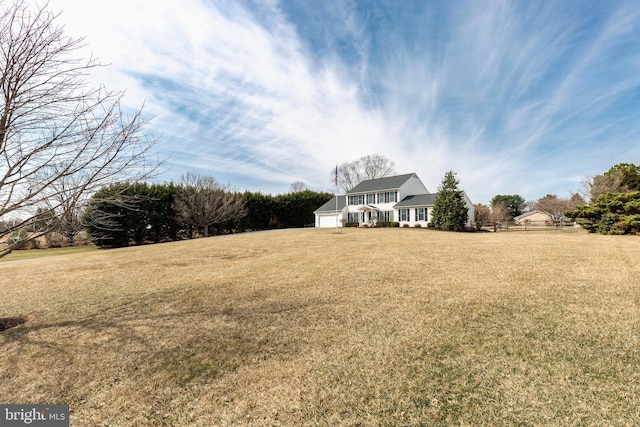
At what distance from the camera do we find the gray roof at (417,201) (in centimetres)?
2832

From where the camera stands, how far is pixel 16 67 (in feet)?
12.0

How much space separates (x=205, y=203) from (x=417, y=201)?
77.6 feet

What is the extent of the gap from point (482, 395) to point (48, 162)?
6437mm

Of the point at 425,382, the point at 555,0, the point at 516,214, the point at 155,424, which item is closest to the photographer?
the point at 155,424

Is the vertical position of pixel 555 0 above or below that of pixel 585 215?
above

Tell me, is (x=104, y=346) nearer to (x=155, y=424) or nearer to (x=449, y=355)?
(x=155, y=424)

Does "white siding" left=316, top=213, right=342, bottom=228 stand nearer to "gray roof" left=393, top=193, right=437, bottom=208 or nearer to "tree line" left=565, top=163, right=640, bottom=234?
"gray roof" left=393, top=193, right=437, bottom=208

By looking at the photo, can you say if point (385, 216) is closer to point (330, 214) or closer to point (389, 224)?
point (389, 224)

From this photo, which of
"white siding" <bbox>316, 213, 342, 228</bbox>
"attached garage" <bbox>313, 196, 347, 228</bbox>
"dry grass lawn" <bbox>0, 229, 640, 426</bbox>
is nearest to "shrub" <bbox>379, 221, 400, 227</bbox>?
"attached garage" <bbox>313, 196, 347, 228</bbox>

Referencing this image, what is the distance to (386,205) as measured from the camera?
105ft

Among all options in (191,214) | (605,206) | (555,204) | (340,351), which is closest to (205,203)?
(191,214)

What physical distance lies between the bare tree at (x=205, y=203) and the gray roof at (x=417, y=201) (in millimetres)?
19544

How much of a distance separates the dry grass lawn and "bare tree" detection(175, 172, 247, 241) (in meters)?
21.1

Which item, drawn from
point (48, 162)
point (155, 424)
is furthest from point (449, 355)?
point (48, 162)
